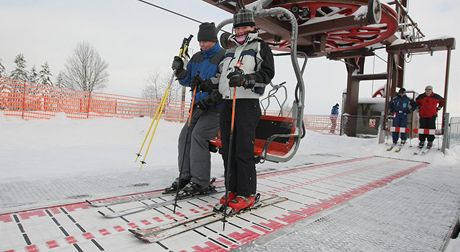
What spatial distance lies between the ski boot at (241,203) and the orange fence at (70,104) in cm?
721

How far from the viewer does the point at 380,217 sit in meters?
2.64

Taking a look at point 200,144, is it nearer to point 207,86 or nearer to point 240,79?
point 207,86

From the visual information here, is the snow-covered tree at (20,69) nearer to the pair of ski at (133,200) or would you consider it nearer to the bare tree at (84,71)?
the bare tree at (84,71)

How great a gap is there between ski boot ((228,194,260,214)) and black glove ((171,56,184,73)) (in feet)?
4.84

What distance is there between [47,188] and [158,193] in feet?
3.77

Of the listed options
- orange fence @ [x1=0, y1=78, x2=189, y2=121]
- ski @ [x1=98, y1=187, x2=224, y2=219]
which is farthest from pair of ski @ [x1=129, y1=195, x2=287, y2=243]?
orange fence @ [x1=0, y1=78, x2=189, y2=121]

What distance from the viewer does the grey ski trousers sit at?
3.02 metres

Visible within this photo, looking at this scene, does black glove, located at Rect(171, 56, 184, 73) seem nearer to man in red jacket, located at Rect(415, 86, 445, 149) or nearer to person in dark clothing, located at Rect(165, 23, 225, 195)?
person in dark clothing, located at Rect(165, 23, 225, 195)

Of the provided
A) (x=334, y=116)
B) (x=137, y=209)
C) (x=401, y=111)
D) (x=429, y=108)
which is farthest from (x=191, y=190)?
(x=334, y=116)

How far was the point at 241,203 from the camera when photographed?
2.58m

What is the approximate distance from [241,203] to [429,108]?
7.70m

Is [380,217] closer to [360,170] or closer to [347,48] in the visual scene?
[360,170]

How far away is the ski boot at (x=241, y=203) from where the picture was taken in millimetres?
2545

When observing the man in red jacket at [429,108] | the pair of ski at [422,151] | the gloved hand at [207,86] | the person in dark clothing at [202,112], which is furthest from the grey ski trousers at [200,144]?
the man in red jacket at [429,108]
